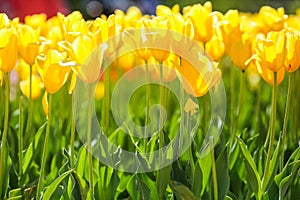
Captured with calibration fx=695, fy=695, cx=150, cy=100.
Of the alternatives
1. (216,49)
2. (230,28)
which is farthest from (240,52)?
(216,49)

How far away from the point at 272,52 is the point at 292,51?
0.16 feet

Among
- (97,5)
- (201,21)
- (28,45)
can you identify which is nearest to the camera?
(28,45)

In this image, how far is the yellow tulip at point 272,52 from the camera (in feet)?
3.70

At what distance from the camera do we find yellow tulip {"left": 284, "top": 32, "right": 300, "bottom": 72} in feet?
3.79

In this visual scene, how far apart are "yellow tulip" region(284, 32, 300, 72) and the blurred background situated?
10.8 ft

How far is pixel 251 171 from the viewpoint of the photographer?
1.14 meters

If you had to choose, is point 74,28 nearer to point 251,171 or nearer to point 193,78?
point 193,78

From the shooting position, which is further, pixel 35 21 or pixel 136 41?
pixel 35 21

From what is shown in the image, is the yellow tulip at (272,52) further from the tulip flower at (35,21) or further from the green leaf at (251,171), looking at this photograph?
the tulip flower at (35,21)

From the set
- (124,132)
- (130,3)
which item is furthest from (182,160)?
(130,3)

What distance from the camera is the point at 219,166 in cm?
117

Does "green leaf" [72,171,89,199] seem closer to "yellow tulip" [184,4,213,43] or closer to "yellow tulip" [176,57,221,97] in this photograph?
"yellow tulip" [176,57,221,97]

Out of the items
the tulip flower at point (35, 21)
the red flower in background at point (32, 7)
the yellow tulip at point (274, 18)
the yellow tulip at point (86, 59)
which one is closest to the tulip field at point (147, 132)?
the yellow tulip at point (86, 59)

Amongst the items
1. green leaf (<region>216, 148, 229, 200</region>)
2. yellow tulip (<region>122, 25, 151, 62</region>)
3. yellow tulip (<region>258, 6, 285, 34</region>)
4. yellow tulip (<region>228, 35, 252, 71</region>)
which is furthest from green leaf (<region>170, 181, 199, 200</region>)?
yellow tulip (<region>258, 6, 285, 34</region>)
